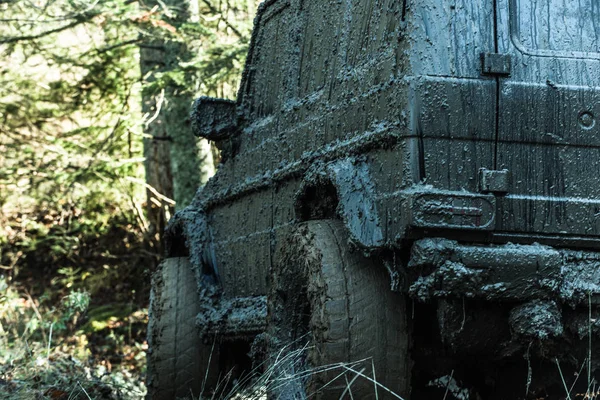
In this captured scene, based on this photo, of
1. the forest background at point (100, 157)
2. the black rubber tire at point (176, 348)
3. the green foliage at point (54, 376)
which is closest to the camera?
the green foliage at point (54, 376)

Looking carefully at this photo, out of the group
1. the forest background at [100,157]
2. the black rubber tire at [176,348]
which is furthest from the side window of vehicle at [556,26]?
the forest background at [100,157]

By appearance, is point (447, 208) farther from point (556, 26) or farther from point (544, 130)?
point (556, 26)

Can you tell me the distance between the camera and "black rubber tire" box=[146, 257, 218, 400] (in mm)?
6281

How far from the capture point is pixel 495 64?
3.87 m

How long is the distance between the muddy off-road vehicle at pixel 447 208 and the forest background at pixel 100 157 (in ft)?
10.3

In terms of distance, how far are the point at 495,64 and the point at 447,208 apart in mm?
580

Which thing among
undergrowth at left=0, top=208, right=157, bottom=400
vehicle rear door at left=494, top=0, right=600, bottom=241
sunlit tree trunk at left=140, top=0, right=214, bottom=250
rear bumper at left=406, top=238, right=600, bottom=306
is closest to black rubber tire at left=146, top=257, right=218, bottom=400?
rear bumper at left=406, top=238, right=600, bottom=306

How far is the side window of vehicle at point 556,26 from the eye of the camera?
396cm

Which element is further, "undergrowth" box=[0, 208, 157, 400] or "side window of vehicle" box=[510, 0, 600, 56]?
"undergrowth" box=[0, 208, 157, 400]

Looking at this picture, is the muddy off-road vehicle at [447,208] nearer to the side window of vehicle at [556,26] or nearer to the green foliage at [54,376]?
the side window of vehicle at [556,26]

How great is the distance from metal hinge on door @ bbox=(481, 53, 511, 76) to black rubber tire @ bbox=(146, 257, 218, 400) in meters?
2.97

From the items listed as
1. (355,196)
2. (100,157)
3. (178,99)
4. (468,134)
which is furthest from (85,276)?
(468,134)

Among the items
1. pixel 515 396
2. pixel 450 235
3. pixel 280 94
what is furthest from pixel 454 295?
pixel 280 94

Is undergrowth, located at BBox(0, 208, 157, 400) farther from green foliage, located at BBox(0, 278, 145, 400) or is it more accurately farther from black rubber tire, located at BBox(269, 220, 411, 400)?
black rubber tire, located at BBox(269, 220, 411, 400)
